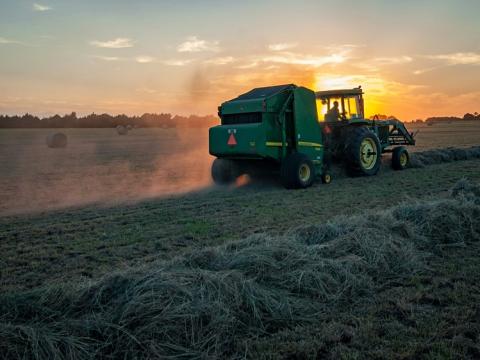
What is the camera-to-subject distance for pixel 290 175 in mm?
11617

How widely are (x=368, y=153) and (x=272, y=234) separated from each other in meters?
8.00

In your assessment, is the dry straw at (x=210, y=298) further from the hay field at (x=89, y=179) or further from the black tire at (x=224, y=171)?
the black tire at (x=224, y=171)

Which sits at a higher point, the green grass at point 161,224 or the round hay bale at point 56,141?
the round hay bale at point 56,141

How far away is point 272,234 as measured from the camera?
22.9ft

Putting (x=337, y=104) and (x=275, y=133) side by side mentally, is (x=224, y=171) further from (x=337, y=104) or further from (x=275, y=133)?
(x=337, y=104)

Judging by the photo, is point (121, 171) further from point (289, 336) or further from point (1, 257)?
point (289, 336)

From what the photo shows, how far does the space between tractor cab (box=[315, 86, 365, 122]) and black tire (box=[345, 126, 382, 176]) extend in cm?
48

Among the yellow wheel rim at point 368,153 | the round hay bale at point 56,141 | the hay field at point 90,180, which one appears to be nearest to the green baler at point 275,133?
the yellow wheel rim at point 368,153

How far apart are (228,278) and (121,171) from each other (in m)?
14.0

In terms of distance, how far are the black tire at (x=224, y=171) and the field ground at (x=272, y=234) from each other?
52 cm

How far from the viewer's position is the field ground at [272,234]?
360 cm

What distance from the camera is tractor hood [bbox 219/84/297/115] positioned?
1138 centimetres

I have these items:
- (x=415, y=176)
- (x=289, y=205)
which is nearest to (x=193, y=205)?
(x=289, y=205)

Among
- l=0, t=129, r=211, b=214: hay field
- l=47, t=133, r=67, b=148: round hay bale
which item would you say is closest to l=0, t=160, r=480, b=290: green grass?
l=0, t=129, r=211, b=214: hay field
